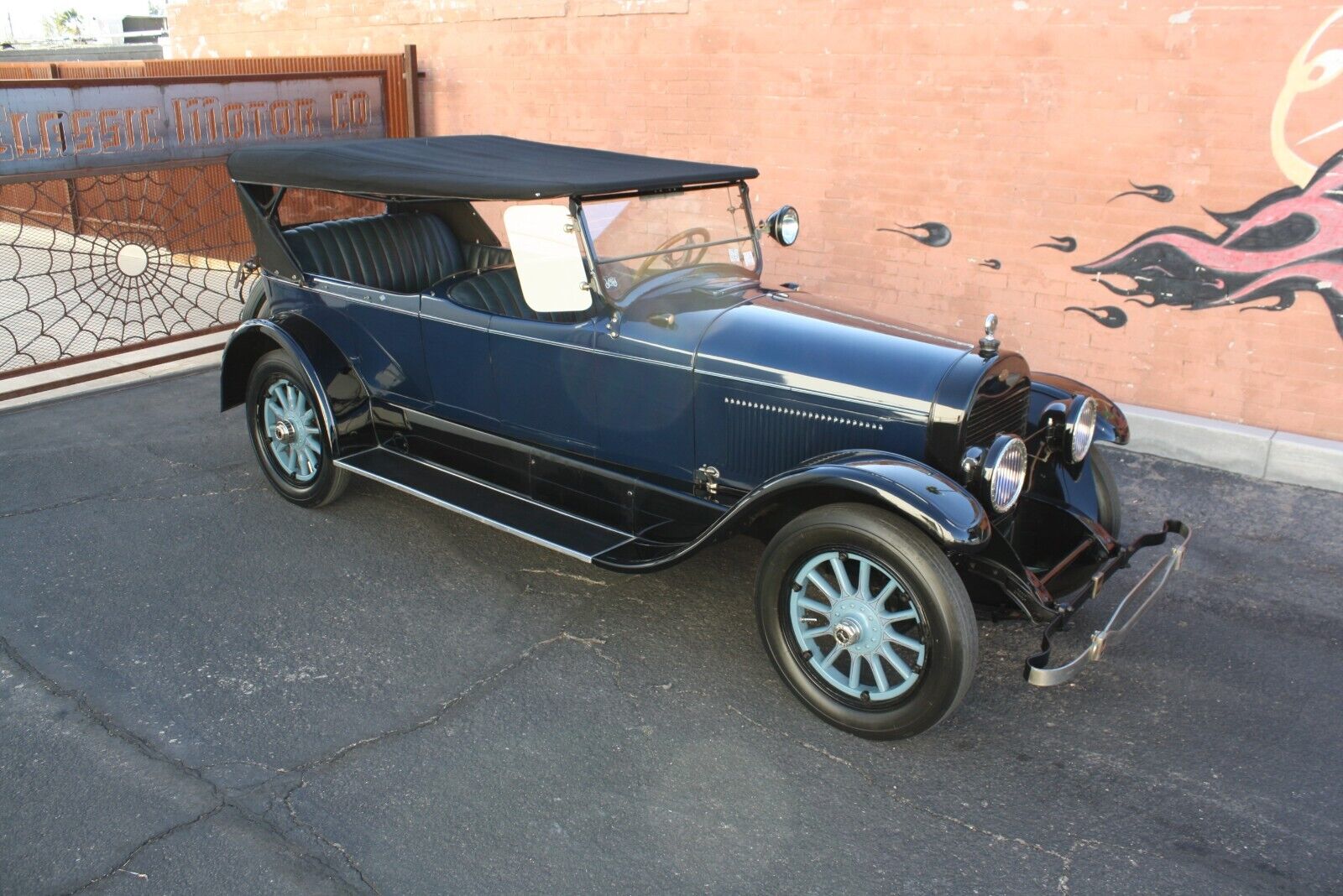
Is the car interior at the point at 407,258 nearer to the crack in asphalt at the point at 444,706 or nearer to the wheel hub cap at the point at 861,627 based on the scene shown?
the crack in asphalt at the point at 444,706

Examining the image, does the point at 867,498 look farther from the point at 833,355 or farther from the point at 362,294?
the point at 362,294

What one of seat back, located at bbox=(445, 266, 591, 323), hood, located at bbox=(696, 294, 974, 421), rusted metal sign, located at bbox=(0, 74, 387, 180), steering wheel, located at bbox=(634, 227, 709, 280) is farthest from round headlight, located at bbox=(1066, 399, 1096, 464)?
rusted metal sign, located at bbox=(0, 74, 387, 180)

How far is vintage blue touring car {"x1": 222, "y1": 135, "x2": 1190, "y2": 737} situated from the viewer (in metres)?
3.46

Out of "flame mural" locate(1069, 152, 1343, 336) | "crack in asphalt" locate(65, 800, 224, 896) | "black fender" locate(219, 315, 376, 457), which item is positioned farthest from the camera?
"flame mural" locate(1069, 152, 1343, 336)

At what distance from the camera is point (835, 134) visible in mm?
7141

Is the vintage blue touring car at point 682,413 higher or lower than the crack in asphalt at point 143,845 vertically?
higher

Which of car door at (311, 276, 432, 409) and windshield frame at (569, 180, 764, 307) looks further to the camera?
car door at (311, 276, 432, 409)

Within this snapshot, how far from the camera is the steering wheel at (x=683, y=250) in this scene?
4.37 m

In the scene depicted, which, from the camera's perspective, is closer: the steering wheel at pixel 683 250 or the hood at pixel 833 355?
the hood at pixel 833 355

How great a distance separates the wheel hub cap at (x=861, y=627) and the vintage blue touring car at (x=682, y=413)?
0.03 ft

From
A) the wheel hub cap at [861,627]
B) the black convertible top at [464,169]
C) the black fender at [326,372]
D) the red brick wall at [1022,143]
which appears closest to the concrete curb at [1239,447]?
the red brick wall at [1022,143]

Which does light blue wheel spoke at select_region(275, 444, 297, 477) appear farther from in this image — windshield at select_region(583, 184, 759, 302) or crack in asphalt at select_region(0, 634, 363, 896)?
windshield at select_region(583, 184, 759, 302)

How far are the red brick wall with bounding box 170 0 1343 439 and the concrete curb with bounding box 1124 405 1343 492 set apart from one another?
0.16 m

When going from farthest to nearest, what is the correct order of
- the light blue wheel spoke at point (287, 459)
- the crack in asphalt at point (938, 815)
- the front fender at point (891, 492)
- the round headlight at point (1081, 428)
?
the light blue wheel spoke at point (287, 459) → the round headlight at point (1081, 428) → the front fender at point (891, 492) → the crack in asphalt at point (938, 815)
